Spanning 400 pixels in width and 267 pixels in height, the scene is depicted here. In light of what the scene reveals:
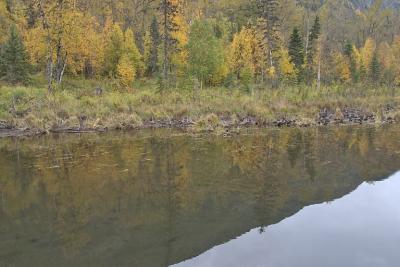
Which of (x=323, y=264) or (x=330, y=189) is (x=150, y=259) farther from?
(x=330, y=189)

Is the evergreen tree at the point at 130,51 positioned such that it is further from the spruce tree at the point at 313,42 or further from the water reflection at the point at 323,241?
the water reflection at the point at 323,241

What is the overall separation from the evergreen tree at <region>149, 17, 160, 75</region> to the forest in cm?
15

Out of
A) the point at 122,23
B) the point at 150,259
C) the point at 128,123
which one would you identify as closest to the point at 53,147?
the point at 128,123

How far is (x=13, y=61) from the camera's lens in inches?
1785

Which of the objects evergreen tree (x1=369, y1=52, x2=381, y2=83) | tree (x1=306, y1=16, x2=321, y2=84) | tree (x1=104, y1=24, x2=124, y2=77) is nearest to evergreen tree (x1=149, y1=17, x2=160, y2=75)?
tree (x1=104, y1=24, x2=124, y2=77)

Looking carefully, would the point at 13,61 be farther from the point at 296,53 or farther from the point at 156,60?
the point at 296,53

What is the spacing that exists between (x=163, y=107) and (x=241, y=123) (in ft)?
21.7

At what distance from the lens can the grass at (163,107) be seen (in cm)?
3219

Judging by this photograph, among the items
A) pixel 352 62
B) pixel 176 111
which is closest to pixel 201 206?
pixel 176 111

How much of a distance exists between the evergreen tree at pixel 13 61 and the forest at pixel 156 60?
0.10 m

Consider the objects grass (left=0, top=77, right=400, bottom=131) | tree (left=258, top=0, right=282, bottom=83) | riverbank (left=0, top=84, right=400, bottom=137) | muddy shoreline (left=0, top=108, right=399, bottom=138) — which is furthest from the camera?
tree (left=258, top=0, right=282, bottom=83)

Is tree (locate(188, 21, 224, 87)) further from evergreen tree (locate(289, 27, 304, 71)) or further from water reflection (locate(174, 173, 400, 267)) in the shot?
water reflection (locate(174, 173, 400, 267))

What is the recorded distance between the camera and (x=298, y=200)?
1351cm

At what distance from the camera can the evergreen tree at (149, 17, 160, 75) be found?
2328 inches
